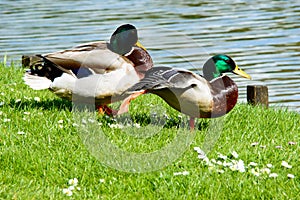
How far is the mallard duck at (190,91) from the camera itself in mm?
6590

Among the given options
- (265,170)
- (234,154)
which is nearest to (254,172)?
(265,170)

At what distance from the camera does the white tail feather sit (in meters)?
7.38

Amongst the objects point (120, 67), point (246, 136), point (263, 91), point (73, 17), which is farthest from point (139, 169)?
point (73, 17)

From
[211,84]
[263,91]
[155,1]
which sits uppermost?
[211,84]

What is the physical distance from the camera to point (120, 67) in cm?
736

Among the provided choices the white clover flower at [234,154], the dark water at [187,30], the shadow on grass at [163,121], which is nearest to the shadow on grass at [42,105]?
the shadow on grass at [163,121]

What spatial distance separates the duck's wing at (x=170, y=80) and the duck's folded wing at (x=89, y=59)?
71 cm

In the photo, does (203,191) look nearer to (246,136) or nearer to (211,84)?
(246,136)

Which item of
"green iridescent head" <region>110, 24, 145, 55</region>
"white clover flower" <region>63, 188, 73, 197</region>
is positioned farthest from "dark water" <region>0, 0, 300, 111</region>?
"white clover flower" <region>63, 188, 73, 197</region>

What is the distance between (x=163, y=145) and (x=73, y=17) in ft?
49.6

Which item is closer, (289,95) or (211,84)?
(211,84)

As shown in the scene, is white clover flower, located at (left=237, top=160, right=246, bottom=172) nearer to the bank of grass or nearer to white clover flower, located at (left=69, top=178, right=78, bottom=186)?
the bank of grass

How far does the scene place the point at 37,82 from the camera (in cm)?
741

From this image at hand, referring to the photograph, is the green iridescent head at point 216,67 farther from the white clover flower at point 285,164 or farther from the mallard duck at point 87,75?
the white clover flower at point 285,164
